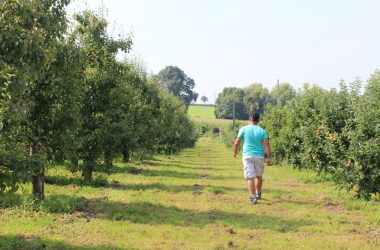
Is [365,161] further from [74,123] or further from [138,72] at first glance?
[138,72]

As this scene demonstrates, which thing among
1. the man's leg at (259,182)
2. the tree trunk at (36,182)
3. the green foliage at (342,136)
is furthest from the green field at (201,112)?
the tree trunk at (36,182)

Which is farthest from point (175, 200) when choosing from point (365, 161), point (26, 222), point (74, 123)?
point (365, 161)

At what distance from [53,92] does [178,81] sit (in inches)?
4886

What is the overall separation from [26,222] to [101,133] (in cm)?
574

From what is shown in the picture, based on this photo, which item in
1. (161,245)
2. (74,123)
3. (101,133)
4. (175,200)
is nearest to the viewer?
(161,245)

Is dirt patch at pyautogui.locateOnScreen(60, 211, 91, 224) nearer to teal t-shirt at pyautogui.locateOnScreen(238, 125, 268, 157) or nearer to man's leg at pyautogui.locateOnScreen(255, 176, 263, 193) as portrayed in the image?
teal t-shirt at pyautogui.locateOnScreen(238, 125, 268, 157)

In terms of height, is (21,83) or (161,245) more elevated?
(21,83)

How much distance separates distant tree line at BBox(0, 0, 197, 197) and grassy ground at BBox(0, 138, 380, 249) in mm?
988

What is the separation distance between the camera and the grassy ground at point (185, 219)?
7961 millimetres

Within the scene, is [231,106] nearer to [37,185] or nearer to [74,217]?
[37,185]

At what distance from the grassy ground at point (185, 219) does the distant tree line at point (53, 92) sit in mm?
988

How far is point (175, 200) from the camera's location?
41.6 feet

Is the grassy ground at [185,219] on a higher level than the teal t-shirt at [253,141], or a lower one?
lower

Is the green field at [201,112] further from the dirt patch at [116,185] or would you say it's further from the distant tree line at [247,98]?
the dirt patch at [116,185]
